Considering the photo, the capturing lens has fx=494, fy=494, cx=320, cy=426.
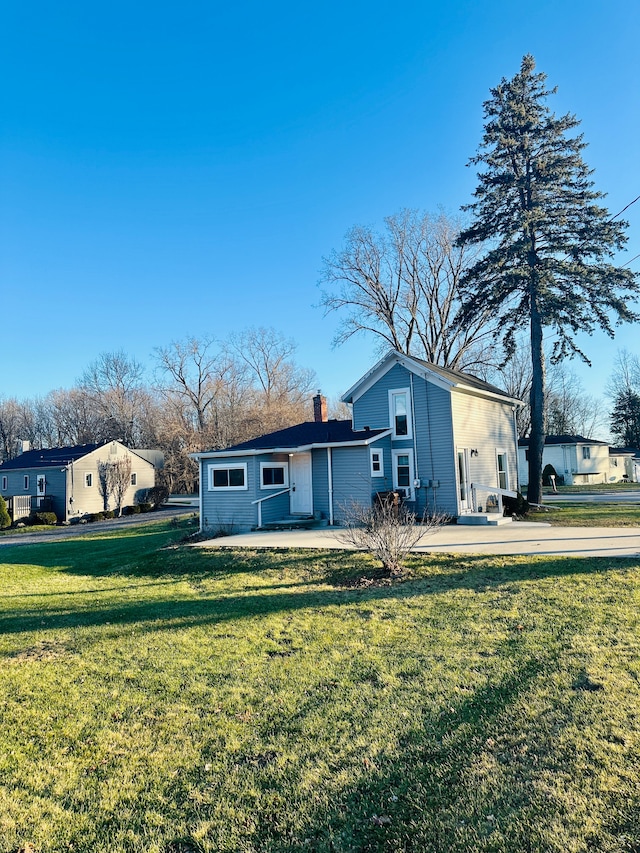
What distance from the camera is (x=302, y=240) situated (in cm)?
2580

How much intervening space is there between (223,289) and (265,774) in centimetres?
2760

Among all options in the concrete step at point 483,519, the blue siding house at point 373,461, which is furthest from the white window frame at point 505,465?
the concrete step at point 483,519

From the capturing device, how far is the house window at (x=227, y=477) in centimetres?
1783

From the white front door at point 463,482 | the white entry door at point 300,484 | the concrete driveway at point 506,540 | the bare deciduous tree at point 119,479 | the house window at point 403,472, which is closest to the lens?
the concrete driveway at point 506,540

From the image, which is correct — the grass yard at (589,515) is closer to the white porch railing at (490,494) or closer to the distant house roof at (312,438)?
the white porch railing at (490,494)

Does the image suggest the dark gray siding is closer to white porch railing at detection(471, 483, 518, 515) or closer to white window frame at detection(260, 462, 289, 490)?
white porch railing at detection(471, 483, 518, 515)

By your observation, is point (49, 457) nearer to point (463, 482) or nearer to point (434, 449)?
point (434, 449)

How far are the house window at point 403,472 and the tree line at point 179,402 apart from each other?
25091mm

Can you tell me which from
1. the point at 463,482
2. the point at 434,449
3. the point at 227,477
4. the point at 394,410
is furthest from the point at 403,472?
the point at 227,477

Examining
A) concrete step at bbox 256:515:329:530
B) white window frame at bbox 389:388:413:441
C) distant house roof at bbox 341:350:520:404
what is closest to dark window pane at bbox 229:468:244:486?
concrete step at bbox 256:515:329:530

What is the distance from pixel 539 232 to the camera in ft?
70.8

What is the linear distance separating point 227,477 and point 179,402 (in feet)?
98.2

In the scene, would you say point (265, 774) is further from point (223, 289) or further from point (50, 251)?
point (223, 289)

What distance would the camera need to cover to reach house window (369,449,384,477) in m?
17.2
